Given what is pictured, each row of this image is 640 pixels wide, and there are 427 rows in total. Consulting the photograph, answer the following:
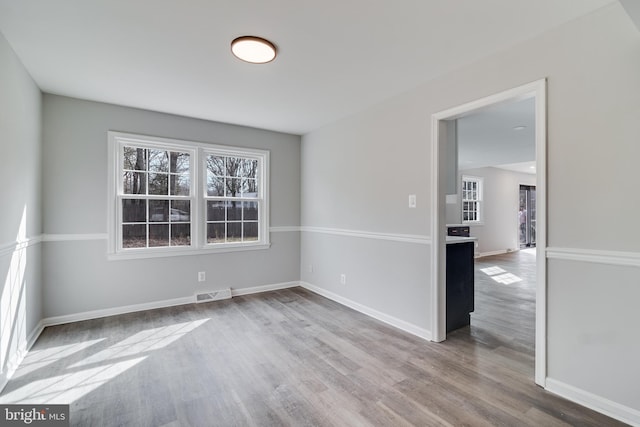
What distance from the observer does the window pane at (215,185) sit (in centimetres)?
420

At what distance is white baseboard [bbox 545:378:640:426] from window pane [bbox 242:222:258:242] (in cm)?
373

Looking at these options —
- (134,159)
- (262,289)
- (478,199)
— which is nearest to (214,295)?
(262,289)

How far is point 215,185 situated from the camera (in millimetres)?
4254

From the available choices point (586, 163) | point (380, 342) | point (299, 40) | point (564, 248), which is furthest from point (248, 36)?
point (380, 342)

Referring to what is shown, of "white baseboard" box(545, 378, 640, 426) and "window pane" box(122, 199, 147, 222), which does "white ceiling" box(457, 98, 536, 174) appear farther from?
"window pane" box(122, 199, 147, 222)

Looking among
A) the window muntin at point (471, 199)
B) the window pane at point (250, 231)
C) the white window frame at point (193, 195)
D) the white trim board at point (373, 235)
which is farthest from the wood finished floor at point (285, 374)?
the window muntin at point (471, 199)

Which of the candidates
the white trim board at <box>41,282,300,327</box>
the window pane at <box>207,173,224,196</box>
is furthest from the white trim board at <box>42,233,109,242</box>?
the window pane at <box>207,173,224,196</box>

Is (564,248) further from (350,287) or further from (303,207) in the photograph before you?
(303,207)

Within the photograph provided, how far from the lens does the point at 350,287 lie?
385cm

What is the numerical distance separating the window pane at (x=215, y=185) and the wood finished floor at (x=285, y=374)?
1686mm

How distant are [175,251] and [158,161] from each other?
47.0 inches

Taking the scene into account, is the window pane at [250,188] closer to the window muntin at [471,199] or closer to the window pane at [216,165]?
the window pane at [216,165]

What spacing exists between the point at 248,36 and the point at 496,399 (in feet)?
9.83

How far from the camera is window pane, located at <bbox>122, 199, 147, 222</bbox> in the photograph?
3.63 metres
